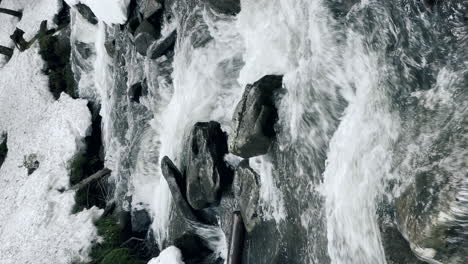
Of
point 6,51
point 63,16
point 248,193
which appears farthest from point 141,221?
point 6,51

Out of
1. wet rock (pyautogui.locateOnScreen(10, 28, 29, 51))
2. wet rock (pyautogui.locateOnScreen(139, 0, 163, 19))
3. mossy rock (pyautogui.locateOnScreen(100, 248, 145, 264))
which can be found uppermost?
wet rock (pyautogui.locateOnScreen(10, 28, 29, 51))

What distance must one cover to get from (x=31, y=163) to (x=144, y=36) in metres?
8.47

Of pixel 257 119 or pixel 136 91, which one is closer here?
pixel 257 119

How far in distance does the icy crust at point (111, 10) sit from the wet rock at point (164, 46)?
173 centimetres

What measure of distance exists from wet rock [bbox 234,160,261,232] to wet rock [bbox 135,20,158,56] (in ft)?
14.7

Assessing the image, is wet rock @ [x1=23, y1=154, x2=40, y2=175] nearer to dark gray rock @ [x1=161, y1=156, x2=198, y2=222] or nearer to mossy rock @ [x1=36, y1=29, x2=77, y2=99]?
mossy rock @ [x1=36, y1=29, x2=77, y2=99]

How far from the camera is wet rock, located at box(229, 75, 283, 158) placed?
698cm

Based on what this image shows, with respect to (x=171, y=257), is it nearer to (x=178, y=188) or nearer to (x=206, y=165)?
(x=178, y=188)

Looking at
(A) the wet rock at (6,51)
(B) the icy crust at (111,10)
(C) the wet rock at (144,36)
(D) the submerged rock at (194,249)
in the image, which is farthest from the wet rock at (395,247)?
(A) the wet rock at (6,51)

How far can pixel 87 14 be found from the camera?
15.3 meters

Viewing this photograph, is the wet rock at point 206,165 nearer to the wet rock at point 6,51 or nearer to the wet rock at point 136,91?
the wet rock at point 136,91

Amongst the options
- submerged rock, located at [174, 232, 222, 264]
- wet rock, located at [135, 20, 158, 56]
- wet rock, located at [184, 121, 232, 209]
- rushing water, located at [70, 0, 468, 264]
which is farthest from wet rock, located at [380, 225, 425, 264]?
wet rock, located at [135, 20, 158, 56]

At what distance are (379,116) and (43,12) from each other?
2082cm

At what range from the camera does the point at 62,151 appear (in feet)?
50.6
